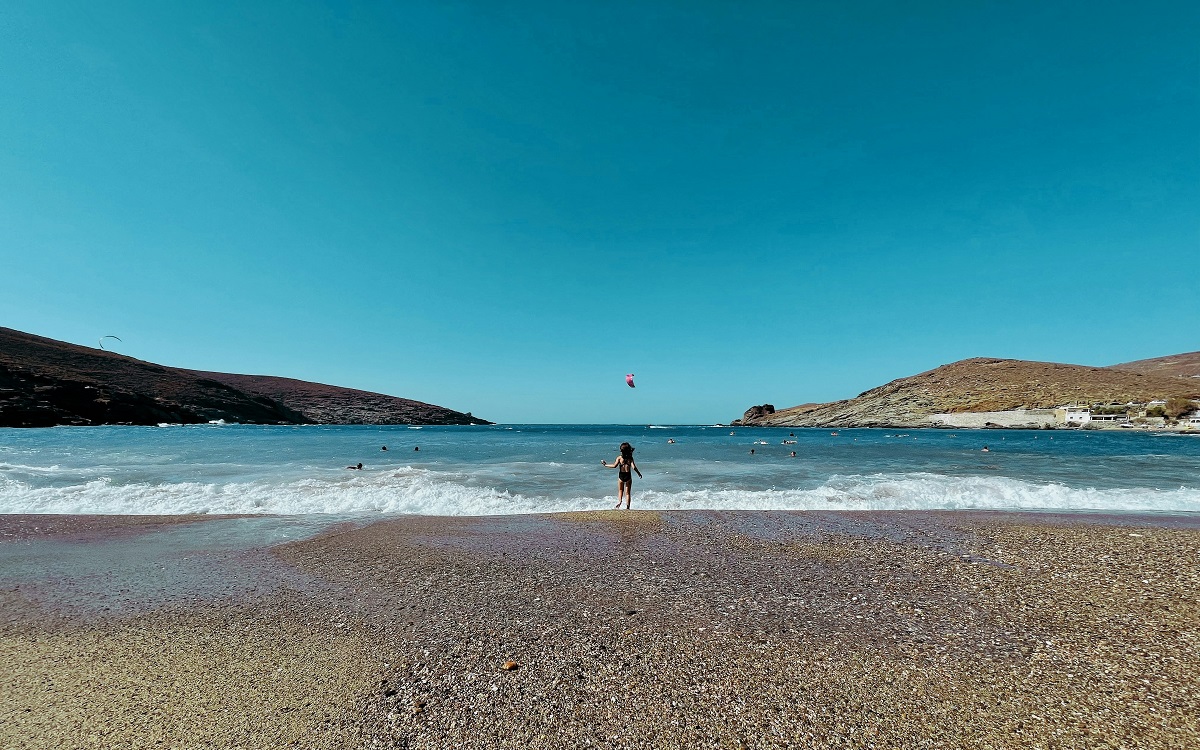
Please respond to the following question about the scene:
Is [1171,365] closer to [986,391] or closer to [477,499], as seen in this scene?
[986,391]

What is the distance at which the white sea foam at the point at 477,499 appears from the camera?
492 inches

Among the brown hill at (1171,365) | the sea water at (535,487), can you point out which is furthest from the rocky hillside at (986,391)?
the sea water at (535,487)

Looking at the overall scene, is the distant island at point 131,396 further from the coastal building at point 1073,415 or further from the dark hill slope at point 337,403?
the coastal building at point 1073,415

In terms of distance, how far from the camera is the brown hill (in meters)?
151

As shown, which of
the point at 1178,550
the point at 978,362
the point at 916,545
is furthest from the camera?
the point at 978,362

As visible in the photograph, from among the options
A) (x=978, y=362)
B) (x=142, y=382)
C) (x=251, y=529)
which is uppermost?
(x=978, y=362)

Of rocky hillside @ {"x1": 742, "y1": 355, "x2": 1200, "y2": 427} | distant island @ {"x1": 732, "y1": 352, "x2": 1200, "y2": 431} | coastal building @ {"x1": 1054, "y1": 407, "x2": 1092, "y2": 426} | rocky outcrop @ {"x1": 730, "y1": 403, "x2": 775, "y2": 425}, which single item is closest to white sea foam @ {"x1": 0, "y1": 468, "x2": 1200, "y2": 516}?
distant island @ {"x1": 732, "y1": 352, "x2": 1200, "y2": 431}

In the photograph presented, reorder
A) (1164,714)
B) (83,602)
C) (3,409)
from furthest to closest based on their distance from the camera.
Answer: (3,409)
(83,602)
(1164,714)

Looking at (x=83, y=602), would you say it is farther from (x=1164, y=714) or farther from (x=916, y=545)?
(x=916, y=545)

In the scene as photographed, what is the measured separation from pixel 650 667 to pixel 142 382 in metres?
149

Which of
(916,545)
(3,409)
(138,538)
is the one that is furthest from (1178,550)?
(3,409)

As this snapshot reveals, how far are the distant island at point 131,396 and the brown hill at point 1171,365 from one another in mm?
254838

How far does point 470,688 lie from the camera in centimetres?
372

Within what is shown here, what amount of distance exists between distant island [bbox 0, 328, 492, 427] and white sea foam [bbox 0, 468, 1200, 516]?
283 ft
